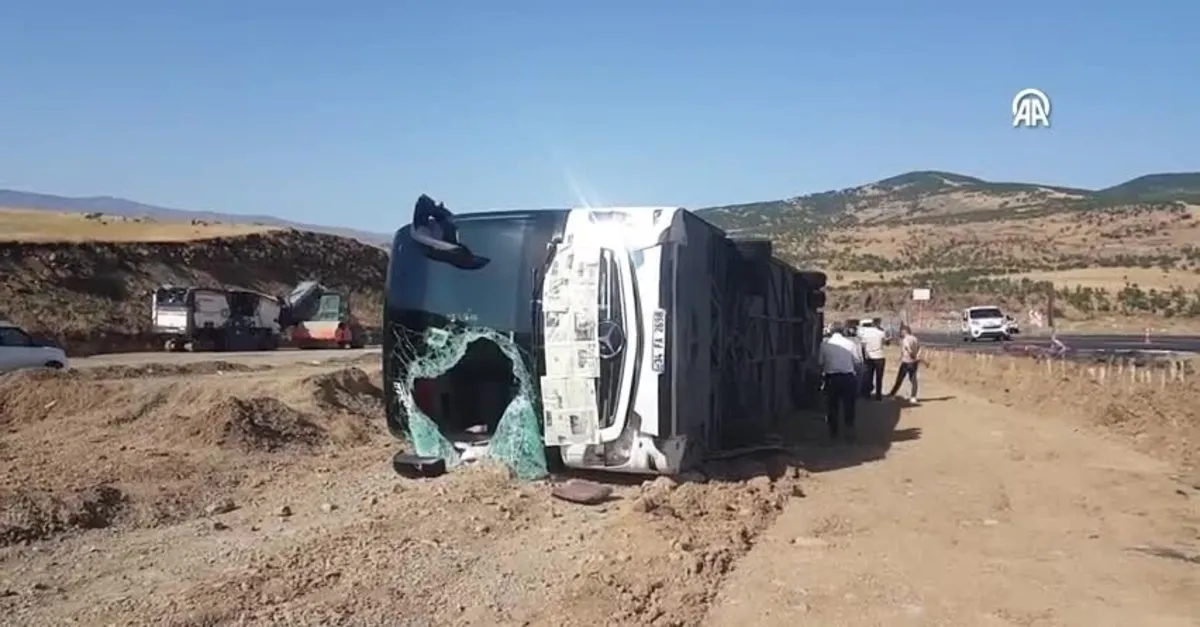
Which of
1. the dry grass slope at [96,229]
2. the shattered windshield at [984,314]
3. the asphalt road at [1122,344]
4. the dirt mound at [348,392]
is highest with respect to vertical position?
the dry grass slope at [96,229]

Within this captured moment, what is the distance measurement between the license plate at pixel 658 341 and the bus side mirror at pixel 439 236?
1.58m

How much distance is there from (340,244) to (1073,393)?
50.9 m

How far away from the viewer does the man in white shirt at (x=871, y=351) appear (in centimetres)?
1972

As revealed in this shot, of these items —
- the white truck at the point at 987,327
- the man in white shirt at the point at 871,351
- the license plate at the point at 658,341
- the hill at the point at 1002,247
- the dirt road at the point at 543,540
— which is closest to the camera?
the dirt road at the point at 543,540

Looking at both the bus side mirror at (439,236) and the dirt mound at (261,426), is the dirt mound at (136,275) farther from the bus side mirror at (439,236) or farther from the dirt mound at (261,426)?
the bus side mirror at (439,236)

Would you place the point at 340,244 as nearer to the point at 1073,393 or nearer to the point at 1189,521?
the point at 1073,393

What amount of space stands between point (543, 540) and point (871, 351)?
13209 mm

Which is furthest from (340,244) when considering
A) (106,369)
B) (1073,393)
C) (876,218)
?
(876,218)

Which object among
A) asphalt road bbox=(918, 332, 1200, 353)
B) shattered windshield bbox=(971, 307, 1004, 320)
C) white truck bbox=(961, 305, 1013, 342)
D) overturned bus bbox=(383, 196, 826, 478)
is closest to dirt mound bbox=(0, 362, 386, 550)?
overturned bus bbox=(383, 196, 826, 478)

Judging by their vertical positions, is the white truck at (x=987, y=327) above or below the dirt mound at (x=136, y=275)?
below

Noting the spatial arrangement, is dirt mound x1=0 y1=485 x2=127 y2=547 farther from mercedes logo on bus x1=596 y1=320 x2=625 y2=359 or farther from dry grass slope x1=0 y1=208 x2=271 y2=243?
dry grass slope x1=0 y1=208 x2=271 y2=243

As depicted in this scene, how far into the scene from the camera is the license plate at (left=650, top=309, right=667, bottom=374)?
9.09 m

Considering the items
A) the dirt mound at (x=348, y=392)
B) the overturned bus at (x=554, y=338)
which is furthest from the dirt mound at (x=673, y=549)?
the dirt mound at (x=348, y=392)

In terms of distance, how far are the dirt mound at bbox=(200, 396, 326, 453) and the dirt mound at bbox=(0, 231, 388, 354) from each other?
2702cm
